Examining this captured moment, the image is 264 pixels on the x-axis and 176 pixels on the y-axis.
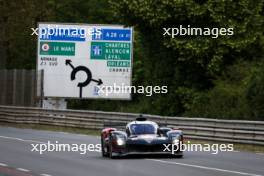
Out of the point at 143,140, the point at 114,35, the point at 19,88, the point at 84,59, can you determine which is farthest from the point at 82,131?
the point at 143,140

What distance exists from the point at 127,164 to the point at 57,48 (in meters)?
26.7

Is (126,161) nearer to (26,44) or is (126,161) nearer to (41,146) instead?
(41,146)

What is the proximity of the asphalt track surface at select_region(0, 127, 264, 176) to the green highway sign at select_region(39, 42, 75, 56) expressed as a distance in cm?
2042

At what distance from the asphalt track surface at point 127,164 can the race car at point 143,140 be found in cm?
26

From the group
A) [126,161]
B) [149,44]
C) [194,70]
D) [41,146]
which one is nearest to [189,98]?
[194,70]

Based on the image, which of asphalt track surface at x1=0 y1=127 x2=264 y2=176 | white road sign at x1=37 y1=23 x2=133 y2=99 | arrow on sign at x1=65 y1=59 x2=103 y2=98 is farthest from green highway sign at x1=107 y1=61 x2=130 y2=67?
asphalt track surface at x1=0 y1=127 x2=264 y2=176

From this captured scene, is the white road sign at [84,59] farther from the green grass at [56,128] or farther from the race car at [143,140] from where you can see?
the race car at [143,140]

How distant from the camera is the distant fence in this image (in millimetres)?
50219

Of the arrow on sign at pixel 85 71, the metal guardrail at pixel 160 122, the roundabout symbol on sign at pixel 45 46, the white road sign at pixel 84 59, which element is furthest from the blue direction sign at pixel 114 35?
the metal guardrail at pixel 160 122

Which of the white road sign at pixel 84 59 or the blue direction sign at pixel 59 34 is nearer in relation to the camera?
the blue direction sign at pixel 59 34

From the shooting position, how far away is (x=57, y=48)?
45844 mm

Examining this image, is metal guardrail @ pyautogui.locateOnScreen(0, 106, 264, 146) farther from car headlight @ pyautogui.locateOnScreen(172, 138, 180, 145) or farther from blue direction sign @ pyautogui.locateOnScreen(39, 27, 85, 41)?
blue direction sign @ pyautogui.locateOnScreen(39, 27, 85, 41)

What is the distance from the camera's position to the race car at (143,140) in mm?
21188

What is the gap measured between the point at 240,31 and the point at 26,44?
28230 millimetres
